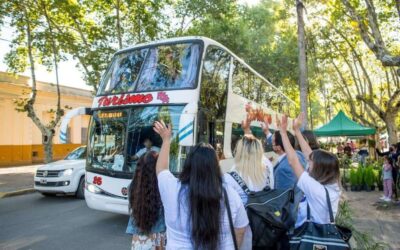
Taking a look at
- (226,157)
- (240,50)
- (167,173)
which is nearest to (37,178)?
(226,157)

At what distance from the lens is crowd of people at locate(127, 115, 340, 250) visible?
99.4 inches

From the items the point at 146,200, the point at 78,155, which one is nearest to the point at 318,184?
the point at 146,200

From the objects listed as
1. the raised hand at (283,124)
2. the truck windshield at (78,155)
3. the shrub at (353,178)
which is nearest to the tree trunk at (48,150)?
the truck windshield at (78,155)

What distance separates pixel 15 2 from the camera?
49.7 ft

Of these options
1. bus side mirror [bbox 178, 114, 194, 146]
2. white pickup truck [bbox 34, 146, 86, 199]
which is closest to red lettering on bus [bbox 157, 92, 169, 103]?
bus side mirror [bbox 178, 114, 194, 146]

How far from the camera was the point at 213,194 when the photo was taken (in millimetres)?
2506

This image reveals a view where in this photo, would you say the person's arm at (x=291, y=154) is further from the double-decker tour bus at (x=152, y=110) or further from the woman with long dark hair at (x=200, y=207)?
the double-decker tour bus at (x=152, y=110)

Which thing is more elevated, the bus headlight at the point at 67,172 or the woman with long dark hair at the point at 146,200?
the woman with long dark hair at the point at 146,200

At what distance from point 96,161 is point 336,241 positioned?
5656mm

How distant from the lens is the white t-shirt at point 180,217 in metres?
2.59

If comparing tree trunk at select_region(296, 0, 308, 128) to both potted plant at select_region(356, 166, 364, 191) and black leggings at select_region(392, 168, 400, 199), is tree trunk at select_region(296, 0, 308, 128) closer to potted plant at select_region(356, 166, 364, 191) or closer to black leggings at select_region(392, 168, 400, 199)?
black leggings at select_region(392, 168, 400, 199)

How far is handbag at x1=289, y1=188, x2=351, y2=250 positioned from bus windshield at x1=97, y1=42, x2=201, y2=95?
4.60 metres

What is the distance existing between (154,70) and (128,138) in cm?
161

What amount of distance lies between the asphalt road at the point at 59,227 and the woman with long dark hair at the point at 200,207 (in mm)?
4273
